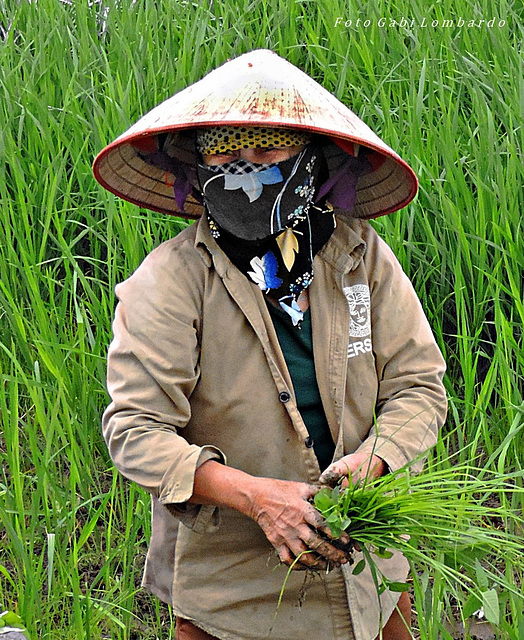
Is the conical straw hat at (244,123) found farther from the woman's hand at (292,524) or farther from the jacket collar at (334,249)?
the woman's hand at (292,524)

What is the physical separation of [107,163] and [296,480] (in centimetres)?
60

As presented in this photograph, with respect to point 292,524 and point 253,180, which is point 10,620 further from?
point 253,180

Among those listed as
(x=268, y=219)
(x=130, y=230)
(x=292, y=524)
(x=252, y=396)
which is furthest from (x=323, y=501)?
(x=130, y=230)

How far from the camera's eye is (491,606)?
1.27m

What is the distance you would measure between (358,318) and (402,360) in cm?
10

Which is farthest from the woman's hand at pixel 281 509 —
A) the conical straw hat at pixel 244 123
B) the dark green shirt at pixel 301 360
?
the conical straw hat at pixel 244 123

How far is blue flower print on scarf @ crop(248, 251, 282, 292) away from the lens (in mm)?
1416

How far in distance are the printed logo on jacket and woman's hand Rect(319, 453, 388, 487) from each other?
0.53 ft

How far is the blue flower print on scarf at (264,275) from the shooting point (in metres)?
1.42

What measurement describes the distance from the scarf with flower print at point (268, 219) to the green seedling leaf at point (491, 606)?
0.47m

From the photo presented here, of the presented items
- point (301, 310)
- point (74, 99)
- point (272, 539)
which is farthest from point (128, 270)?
point (272, 539)

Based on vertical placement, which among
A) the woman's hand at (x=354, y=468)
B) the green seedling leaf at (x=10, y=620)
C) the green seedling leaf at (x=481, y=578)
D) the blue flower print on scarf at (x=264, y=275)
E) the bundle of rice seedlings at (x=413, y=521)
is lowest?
the green seedling leaf at (x=10, y=620)

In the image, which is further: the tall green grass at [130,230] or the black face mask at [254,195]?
the tall green grass at [130,230]

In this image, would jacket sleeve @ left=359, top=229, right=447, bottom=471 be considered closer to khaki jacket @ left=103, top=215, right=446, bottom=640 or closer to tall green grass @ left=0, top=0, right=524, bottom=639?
khaki jacket @ left=103, top=215, right=446, bottom=640
